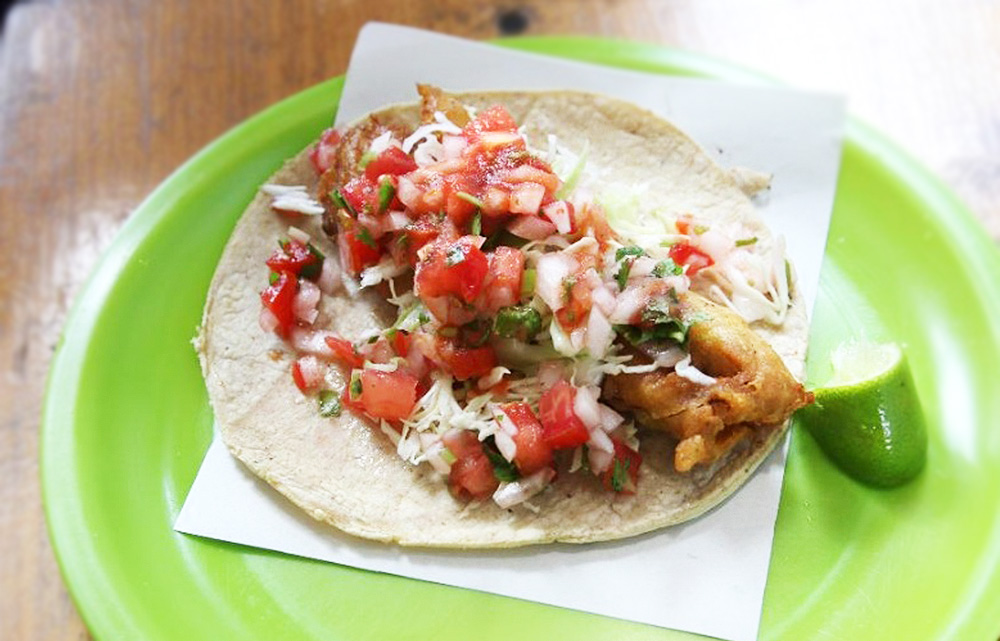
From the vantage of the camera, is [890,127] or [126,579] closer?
[126,579]

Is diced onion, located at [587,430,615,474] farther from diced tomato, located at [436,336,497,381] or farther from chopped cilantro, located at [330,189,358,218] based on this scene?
chopped cilantro, located at [330,189,358,218]

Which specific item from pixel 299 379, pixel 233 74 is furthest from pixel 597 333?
pixel 233 74

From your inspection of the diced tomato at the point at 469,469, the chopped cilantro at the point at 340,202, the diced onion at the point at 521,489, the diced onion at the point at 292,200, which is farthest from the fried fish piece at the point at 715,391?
the diced onion at the point at 292,200

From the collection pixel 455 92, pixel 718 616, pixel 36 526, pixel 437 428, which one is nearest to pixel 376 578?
pixel 437 428

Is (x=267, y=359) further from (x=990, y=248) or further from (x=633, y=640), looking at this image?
(x=990, y=248)

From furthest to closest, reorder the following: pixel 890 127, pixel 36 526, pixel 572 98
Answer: pixel 890 127 → pixel 572 98 → pixel 36 526

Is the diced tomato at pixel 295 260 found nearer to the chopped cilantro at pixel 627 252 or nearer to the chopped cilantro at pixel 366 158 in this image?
the chopped cilantro at pixel 366 158
